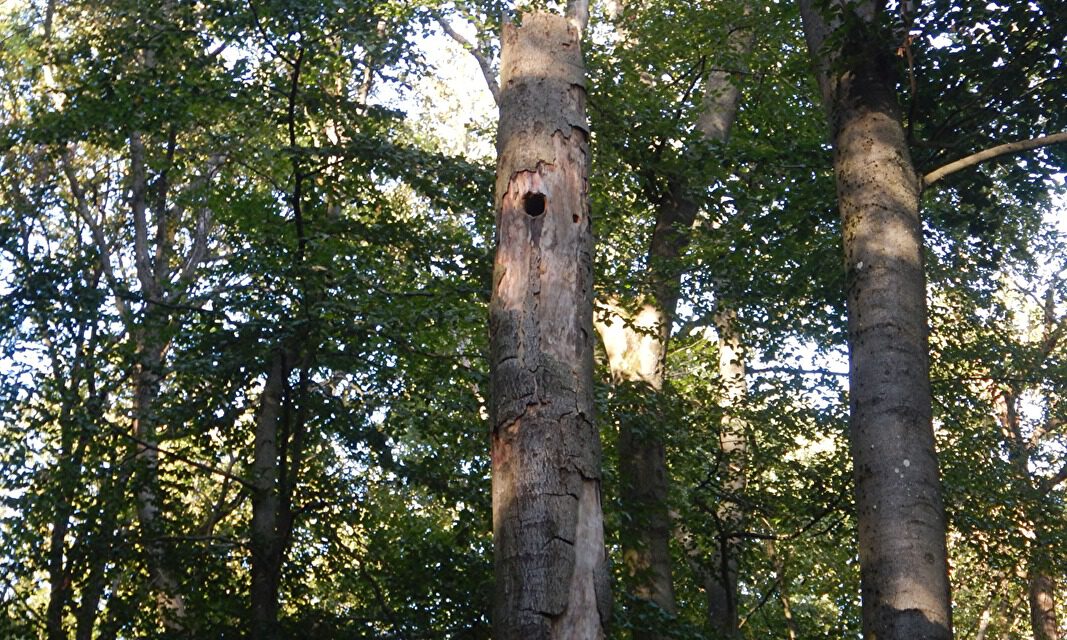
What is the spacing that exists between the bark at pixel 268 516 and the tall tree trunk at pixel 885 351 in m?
5.89

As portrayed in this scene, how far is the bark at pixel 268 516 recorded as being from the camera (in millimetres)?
10320

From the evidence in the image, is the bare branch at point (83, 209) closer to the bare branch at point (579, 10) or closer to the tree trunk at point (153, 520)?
the tree trunk at point (153, 520)

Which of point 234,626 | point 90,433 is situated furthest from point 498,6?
point 234,626

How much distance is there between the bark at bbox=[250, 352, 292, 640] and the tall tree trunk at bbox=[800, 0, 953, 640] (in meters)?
5.89

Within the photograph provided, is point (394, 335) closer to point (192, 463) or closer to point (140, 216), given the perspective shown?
point (192, 463)

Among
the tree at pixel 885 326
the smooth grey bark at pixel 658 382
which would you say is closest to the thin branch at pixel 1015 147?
the tree at pixel 885 326

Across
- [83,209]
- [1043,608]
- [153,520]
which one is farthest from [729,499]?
[83,209]

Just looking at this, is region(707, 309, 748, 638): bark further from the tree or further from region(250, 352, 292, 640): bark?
the tree

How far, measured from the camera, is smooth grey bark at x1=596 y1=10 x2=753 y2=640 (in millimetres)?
11359

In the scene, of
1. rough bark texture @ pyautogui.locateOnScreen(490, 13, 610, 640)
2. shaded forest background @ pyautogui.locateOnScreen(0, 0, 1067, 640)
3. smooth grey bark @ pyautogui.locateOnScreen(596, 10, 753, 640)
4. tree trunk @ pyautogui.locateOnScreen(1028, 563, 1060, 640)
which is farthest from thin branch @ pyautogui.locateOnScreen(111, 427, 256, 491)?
tree trunk @ pyautogui.locateOnScreen(1028, 563, 1060, 640)

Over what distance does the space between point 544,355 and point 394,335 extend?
21.0ft

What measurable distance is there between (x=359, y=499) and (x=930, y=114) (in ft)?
21.2

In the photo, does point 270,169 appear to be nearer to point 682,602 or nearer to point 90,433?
point 90,433

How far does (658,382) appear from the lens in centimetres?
1274
